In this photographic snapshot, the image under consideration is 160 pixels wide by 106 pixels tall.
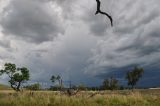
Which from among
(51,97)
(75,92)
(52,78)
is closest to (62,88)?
(75,92)

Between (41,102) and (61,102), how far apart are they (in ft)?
3.99

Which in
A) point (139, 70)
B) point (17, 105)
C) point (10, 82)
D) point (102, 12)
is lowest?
point (17, 105)

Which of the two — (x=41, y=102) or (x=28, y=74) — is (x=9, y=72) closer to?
(x=28, y=74)

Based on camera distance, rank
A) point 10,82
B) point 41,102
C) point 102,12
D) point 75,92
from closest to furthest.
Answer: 1. point 102,12
2. point 41,102
3. point 75,92
4. point 10,82

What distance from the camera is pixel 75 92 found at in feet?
95.3

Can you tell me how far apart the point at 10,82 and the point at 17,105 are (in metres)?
94.2

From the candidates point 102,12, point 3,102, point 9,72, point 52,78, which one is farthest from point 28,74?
point 102,12

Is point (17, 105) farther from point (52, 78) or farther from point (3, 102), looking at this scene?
point (52, 78)

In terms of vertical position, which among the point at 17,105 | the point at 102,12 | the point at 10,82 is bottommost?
the point at 17,105

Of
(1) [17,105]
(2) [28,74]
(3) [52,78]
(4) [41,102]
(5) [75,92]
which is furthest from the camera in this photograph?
(3) [52,78]

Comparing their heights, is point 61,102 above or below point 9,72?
below

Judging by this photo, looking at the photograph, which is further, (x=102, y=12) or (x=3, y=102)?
(x=3, y=102)

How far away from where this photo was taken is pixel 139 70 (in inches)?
6156

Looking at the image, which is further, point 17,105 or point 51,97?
point 51,97
